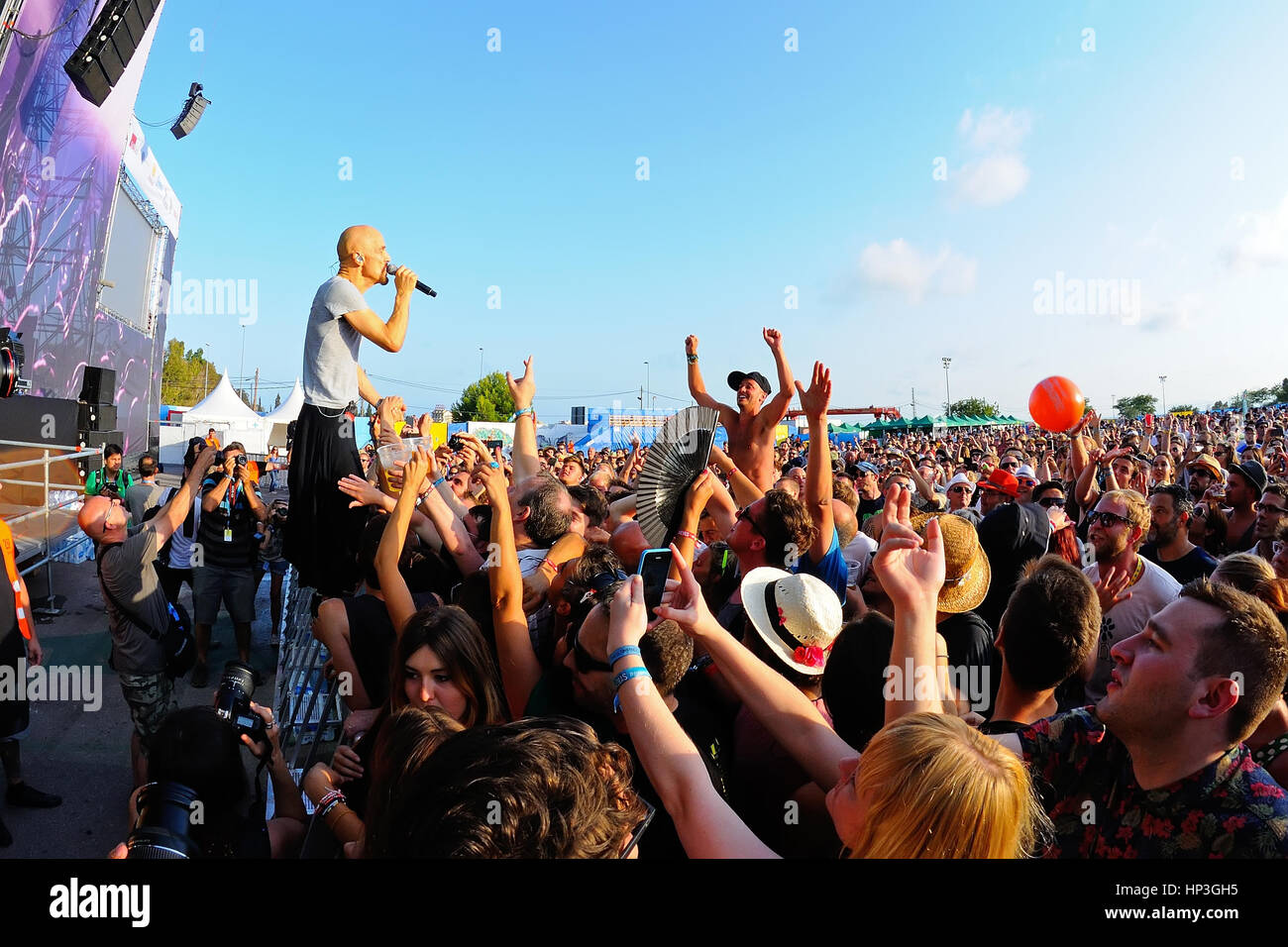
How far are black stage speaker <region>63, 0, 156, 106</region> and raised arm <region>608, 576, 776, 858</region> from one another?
11.0 m

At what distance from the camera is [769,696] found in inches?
76.1

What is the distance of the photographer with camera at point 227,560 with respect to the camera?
20.9ft

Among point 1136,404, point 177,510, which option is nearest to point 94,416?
point 177,510

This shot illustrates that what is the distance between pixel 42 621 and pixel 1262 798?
373 inches

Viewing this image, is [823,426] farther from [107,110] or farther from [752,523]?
[107,110]

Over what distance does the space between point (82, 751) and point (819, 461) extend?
5.11 metres

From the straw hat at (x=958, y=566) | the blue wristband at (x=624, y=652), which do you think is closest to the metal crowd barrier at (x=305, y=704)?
the blue wristband at (x=624, y=652)

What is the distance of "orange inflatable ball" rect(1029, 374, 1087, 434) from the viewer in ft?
22.1

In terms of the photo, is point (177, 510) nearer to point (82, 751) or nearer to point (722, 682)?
point (82, 751)

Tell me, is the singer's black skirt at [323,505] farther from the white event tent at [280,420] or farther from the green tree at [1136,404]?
the green tree at [1136,404]

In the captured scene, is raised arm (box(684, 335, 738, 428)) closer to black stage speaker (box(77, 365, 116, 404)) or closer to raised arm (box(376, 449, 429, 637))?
raised arm (box(376, 449, 429, 637))

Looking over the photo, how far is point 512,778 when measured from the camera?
122 cm

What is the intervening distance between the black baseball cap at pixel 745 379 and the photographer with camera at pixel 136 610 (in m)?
3.48
